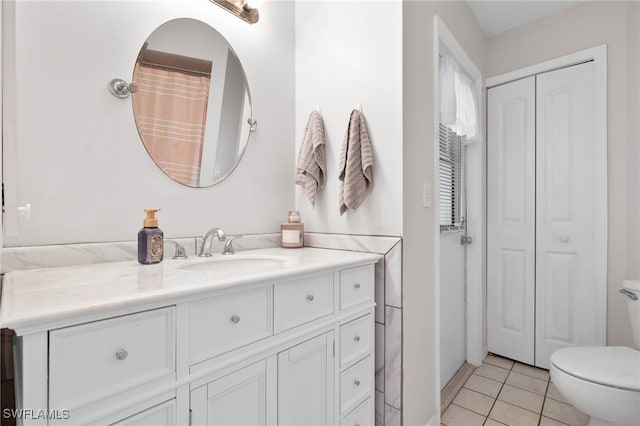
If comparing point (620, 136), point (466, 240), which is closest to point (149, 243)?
point (466, 240)

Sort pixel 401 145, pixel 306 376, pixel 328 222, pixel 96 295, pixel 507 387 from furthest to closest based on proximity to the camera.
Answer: pixel 507 387, pixel 328 222, pixel 401 145, pixel 306 376, pixel 96 295

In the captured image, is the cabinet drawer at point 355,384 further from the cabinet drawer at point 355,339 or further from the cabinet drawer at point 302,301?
the cabinet drawer at point 302,301

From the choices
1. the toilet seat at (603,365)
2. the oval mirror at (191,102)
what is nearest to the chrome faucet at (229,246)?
the oval mirror at (191,102)

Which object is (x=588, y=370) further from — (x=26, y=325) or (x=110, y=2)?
(x=110, y=2)

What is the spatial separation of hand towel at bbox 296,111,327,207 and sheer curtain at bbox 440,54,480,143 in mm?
788

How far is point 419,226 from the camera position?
151 centimetres

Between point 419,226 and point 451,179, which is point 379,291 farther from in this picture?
point 451,179

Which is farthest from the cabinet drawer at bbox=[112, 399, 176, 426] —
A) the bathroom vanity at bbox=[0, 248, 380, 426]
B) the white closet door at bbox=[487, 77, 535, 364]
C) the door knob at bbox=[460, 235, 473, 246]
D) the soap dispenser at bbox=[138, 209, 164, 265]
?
the white closet door at bbox=[487, 77, 535, 364]

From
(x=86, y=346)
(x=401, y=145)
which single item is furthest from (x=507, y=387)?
(x=86, y=346)

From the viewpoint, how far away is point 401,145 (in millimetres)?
1392

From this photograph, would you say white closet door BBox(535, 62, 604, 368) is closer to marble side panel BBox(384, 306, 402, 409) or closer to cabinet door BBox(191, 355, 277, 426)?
marble side panel BBox(384, 306, 402, 409)

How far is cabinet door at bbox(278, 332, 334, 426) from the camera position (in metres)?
0.97

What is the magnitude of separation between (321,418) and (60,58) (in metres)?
1.51

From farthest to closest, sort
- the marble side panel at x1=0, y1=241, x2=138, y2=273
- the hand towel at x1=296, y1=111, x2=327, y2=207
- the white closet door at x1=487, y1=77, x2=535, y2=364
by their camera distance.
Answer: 1. the white closet door at x1=487, y1=77, x2=535, y2=364
2. the hand towel at x1=296, y1=111, x2=327, y2=207
3. the marble side panel at x1=0, y1=241, x2=138, y2=273
